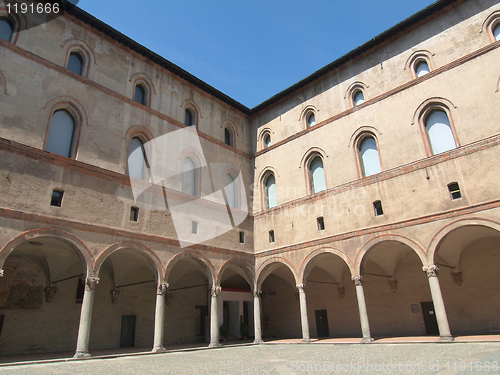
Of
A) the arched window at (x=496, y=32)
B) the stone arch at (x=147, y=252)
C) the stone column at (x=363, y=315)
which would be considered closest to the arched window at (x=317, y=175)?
the stone column at (x=363, y=315)

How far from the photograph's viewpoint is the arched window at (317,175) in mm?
17781

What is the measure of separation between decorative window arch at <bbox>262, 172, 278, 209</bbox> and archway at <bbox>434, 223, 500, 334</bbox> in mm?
8273

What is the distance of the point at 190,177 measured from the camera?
1761 centimetres

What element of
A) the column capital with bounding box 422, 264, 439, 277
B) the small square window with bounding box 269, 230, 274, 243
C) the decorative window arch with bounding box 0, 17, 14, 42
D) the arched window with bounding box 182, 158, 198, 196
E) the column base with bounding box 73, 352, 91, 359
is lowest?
the column base with bounding box 73, 352, 91, 359

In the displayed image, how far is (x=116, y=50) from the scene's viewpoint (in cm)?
1681

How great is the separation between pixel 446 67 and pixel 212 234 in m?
12.1

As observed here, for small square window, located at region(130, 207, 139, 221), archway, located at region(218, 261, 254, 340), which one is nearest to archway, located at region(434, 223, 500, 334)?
archway, located at region(218, 261, 254, 340)

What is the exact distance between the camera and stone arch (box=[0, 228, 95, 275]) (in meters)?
11.1

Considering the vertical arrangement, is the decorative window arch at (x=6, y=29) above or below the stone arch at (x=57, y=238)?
above

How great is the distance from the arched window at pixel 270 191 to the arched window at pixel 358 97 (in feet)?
18.9

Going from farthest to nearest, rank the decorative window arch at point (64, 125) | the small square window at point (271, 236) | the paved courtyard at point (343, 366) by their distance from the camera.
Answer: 1. the small square window at point (271, 236)
2. the decorative window arch at point (64, 125)
3. the paved courtyard at point (343, 366)

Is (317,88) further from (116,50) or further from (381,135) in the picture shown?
(116,50)

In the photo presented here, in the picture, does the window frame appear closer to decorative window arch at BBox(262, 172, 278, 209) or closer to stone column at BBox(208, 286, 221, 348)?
decorative window arch at BBox(262, 172, 278, 209)

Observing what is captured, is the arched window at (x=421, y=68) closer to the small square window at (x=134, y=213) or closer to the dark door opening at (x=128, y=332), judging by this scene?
the small square window at (x=134, y=213)
